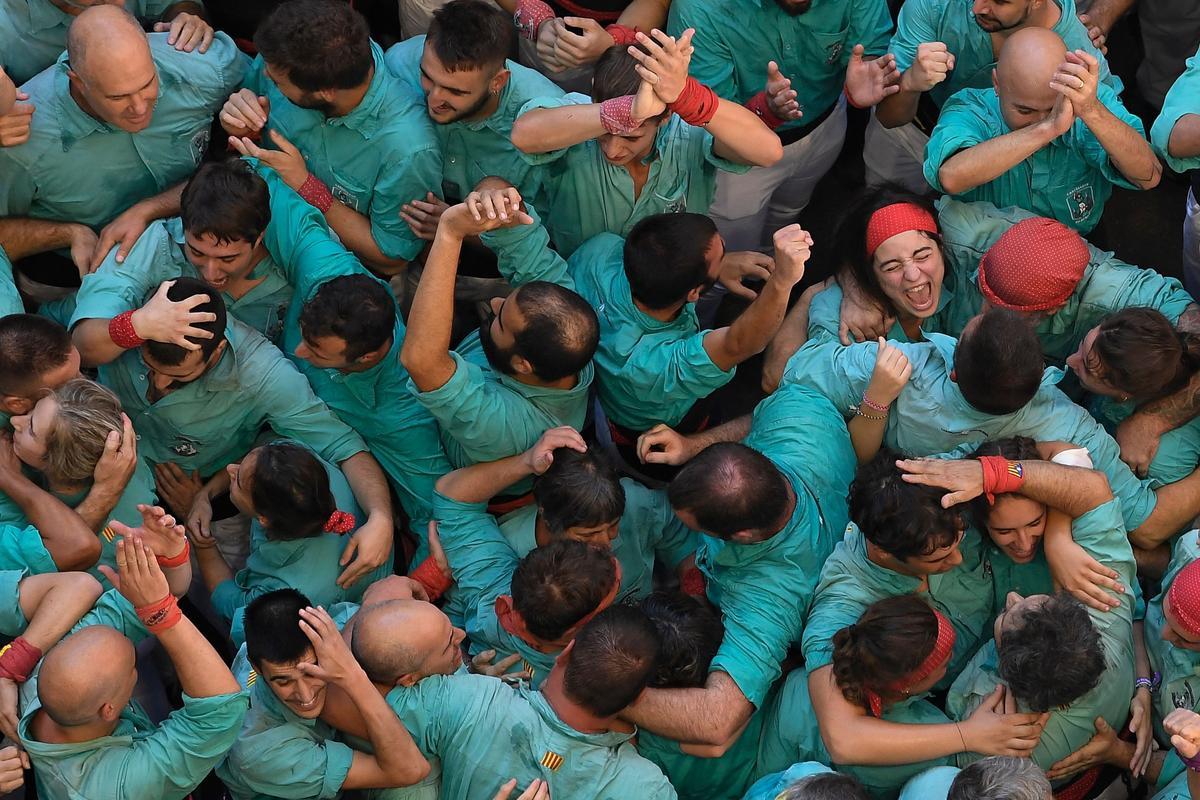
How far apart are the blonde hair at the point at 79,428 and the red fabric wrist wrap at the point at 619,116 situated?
194cm

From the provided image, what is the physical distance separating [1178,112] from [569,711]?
318cm

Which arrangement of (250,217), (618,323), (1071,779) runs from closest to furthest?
(1071,779) → (250,217) → (618,323)

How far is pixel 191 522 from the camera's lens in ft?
16.6

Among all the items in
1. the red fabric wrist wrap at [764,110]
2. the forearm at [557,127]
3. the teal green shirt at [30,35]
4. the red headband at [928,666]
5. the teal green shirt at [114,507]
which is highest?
the forearm at [557,127]

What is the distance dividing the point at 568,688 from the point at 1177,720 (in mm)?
1779

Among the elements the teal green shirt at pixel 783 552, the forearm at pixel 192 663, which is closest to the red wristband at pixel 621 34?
the teal green shirt at pixel 783 552

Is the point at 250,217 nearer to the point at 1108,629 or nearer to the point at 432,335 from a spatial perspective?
the point at 432,335

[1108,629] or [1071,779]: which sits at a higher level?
[1108,629]

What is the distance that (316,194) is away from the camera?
5.29 metres

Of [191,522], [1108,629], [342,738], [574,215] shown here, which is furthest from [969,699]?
[191,522]

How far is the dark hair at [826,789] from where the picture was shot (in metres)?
3.81

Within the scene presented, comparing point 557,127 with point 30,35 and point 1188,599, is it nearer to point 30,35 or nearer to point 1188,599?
point 30,35

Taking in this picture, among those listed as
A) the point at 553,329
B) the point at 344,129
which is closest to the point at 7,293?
the point at 344,129

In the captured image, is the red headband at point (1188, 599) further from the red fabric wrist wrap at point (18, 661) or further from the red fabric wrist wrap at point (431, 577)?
the red fabric wrist wrap at point (18, 661)
